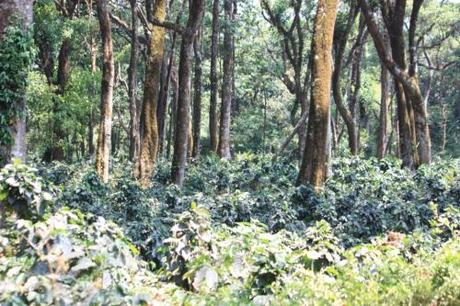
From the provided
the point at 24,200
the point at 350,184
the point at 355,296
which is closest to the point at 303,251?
the point at 355,296

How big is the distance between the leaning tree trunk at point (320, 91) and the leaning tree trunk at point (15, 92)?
4746 millimetres

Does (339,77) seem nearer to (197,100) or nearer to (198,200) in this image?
(197,100)

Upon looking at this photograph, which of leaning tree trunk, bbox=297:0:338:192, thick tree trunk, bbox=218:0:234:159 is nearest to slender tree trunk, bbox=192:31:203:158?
thick tree trunk, bbox=218:0:234:159

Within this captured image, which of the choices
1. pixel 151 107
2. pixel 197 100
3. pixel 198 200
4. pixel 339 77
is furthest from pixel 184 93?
pixel 197 100

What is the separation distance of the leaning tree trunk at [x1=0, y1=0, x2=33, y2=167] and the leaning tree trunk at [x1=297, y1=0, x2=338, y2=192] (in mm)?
4746

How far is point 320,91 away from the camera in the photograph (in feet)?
32.3

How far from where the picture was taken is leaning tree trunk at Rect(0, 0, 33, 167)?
27.1ft

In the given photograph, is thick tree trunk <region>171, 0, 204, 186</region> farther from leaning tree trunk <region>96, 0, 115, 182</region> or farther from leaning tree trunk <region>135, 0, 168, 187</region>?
leaning tree trunk <region>96, 0, 115, 182</region>

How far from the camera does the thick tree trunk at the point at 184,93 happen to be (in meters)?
11.8

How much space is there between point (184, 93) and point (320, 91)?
3.61 m

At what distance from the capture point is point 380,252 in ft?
17.1

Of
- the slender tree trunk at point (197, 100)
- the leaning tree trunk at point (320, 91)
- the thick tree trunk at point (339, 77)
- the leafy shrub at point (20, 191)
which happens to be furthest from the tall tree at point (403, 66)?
the leafy shrub at point (20, 191)

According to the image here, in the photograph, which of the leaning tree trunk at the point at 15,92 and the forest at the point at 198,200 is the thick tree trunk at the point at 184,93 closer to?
the forest at the point at 198,200

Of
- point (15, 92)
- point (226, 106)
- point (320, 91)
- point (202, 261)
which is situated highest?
point (226, 106)
